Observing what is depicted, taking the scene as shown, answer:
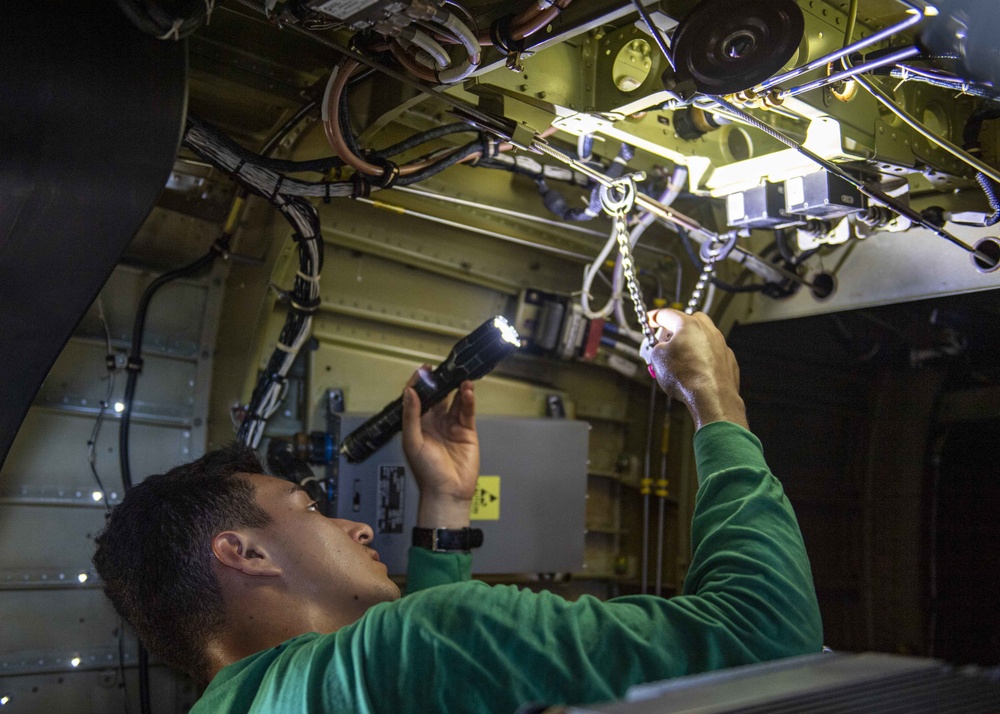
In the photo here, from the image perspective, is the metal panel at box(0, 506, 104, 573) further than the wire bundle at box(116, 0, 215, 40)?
Yes

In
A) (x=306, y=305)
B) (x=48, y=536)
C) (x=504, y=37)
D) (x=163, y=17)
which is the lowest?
(x=48, y=536)

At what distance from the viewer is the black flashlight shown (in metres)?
2.62

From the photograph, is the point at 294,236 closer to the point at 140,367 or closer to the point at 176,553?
the point at 140,367

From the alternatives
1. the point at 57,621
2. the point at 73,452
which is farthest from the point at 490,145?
the point at 57,621

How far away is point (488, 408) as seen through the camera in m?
3.47

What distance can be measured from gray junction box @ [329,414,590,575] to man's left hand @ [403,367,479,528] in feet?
0.42

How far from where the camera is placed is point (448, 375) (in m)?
2.72

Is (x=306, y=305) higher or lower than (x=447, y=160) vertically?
lower

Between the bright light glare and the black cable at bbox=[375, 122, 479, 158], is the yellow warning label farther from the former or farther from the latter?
the black cable at bbox=[375, 122, 479, 158]

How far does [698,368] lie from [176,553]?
1208 mm

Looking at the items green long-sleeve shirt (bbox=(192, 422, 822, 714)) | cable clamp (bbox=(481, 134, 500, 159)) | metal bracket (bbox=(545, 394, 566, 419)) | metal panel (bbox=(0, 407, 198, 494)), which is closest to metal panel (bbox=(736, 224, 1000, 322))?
metal bracket (bbox=(545, 394, 566, 419))

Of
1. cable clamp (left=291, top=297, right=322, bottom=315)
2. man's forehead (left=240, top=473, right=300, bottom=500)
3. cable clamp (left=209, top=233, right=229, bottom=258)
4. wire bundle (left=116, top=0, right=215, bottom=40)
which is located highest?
wire bundle (left=116, top=0, right=215, bottom=40)

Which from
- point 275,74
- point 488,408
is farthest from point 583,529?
point 275,74

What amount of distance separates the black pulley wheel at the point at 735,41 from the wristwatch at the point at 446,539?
1491 mm
